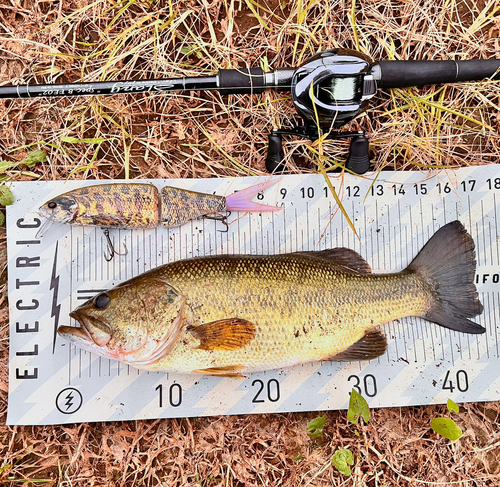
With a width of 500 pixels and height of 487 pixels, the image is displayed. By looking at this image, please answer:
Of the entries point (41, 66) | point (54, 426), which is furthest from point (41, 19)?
point (54, 426)

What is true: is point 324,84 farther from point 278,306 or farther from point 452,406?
point 452,406

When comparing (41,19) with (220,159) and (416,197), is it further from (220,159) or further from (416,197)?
(416,197)

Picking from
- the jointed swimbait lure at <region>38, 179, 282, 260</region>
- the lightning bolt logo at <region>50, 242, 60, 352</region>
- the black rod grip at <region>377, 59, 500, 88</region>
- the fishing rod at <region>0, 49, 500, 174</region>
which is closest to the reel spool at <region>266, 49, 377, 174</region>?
the fishing rod at <region>0, 49, 500, 174</region>

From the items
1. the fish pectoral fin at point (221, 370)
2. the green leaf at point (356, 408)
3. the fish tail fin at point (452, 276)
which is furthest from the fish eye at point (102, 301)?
the fish tail fin at point (452, 276)

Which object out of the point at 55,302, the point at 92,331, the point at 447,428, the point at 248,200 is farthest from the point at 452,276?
the point at 55,302

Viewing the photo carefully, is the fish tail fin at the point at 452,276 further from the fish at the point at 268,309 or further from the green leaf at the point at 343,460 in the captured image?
the green leaf at the point at 343,460
